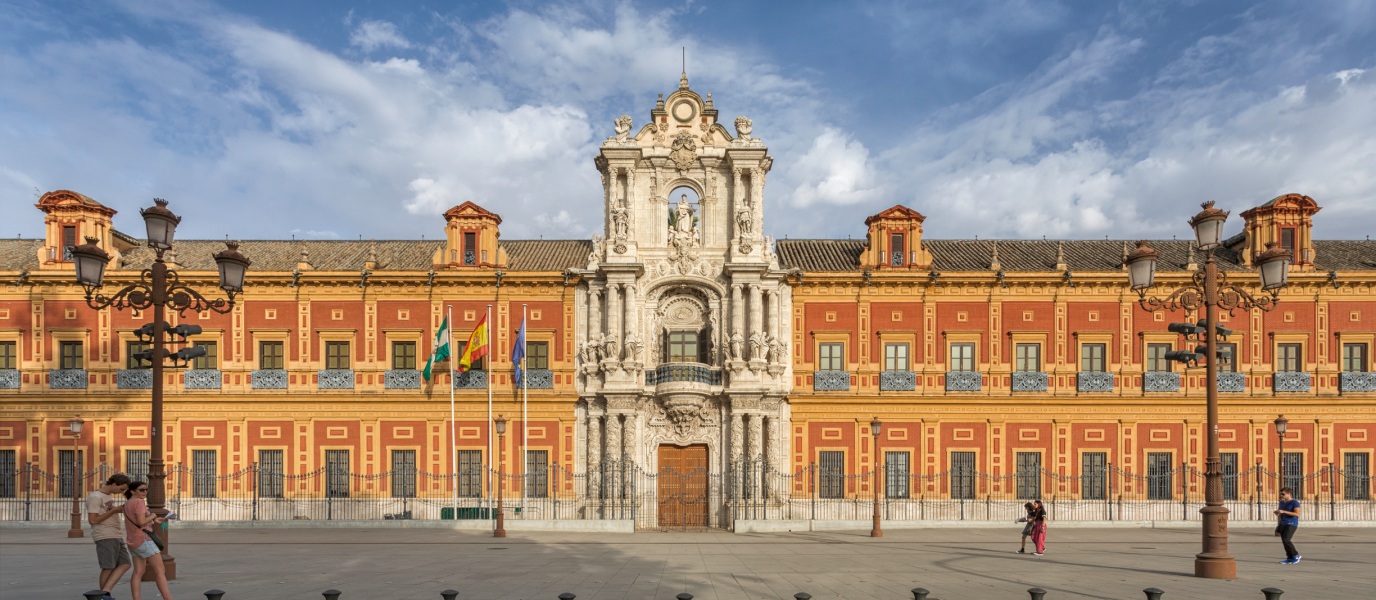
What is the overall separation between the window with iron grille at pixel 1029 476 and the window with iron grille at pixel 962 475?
1.58 metres

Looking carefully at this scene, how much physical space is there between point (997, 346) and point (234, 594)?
2366cm

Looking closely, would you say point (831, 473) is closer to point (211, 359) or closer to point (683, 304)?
point (683, 304)

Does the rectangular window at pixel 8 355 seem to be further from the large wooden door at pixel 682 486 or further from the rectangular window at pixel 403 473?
the large wooden door at pixel 682 486

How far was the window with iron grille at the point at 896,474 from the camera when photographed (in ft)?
90.0

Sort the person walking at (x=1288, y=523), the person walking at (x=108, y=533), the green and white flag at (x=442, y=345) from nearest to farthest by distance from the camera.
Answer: the person walking at (x=108, y=533), the person walking at (x=1288, y=523), the green and white flag at (x=442, y=345)

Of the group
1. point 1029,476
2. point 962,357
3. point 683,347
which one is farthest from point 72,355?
point 1029,476

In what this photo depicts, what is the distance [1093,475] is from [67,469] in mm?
34194

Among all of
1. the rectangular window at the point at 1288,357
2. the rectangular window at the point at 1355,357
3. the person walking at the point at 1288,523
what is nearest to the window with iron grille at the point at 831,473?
the person walking at the point at 1288,523

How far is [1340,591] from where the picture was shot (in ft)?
42.2

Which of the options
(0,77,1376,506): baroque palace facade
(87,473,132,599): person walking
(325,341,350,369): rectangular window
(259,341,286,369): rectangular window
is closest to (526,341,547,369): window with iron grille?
(0,77,1376,506): baroque palace facade

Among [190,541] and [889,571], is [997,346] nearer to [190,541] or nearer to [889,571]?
[889,571]

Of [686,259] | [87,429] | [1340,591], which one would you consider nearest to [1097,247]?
[686,259]

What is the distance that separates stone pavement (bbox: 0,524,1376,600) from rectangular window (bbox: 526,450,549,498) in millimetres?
4409

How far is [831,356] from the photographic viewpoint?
28188mm
